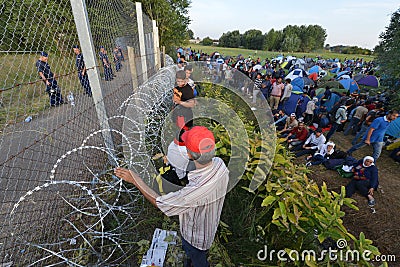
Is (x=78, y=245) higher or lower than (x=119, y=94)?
lower

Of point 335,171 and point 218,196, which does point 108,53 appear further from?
point 335,171

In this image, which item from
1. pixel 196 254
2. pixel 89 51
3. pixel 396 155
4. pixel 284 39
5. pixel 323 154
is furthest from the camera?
pixel 284 39

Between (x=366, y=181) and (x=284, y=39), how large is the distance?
3229 inches

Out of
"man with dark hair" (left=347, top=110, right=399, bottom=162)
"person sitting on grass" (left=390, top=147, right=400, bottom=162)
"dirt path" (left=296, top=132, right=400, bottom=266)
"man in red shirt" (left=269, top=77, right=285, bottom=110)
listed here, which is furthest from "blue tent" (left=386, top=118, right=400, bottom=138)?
"man in red shirt" (left=269, top=77, right=285, bottom=110)

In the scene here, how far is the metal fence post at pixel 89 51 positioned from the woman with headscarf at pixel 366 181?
5.36 meters

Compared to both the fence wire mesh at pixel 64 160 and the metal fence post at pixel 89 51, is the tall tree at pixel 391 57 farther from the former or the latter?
the metal fence post at pixel 89 51

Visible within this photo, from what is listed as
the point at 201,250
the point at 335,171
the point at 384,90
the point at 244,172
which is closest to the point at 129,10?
the point at 244,172

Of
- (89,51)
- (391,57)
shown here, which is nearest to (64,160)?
(89,51)

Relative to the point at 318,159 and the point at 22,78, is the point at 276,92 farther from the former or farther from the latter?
the point at 22,78

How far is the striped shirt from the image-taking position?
149cm

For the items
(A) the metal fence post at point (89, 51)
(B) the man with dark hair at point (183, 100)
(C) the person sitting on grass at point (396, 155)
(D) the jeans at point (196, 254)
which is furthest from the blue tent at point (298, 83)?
(D) the jeans at point (196, 254)

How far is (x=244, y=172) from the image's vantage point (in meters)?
2.36

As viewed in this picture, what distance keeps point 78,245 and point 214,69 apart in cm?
1398

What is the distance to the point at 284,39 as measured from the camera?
73688 millimetres
